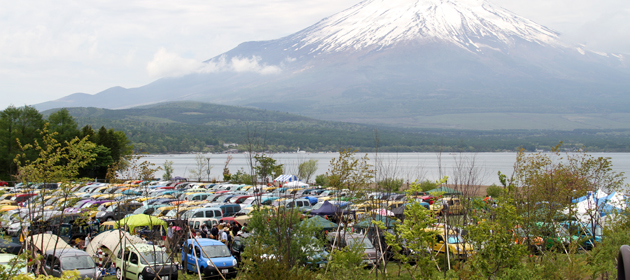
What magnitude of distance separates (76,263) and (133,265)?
145 centimetres

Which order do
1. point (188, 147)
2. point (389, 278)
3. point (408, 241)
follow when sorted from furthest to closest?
point (188, 147) < point (389, 278) < point (408, 241)

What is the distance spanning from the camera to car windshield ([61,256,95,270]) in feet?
40.6

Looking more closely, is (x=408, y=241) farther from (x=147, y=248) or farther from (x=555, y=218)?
(x=147, y=248)

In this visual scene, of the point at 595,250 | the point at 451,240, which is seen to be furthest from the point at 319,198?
the point at 595,250

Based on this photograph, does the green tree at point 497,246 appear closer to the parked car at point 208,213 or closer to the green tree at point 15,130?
the parked car at point 208,213

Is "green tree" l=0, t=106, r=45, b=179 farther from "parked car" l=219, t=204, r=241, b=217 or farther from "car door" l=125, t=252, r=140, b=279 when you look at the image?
"car door" l=125, t=252, r=140, b=279

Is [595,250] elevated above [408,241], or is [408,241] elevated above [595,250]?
[408,241]

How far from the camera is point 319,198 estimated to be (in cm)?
3155

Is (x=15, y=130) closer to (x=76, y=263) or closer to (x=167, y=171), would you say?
(x=167, y=171)

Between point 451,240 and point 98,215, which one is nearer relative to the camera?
point 451,240

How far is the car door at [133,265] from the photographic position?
12.9 metres

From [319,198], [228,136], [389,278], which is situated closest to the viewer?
[389,278]

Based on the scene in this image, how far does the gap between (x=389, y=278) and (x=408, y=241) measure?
184cm

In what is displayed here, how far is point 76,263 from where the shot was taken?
12.5 m
